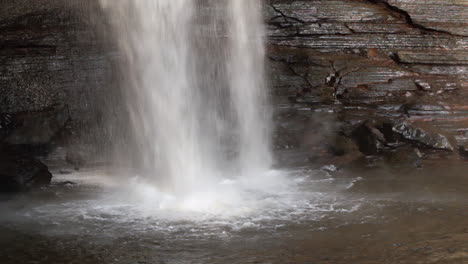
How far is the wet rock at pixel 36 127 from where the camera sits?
28.8 feet

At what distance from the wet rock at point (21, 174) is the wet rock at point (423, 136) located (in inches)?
254

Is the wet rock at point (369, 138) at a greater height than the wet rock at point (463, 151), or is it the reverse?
the wet rock at point (369, 138)

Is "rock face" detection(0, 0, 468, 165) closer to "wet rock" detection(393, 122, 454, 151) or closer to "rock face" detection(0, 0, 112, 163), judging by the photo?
"rock face" detection(0, 0, 112, 163)

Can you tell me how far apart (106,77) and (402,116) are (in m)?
5.95

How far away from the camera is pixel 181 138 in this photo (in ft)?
28.9

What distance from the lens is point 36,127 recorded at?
8883 millimetres

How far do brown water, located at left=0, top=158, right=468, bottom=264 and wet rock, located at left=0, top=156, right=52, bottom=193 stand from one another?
1.26ft

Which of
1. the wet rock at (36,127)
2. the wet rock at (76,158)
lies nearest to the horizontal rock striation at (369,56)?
the wet rock at (76,158)

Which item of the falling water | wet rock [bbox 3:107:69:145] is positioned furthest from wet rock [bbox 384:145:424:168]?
wet rock [bbox 3:107:69:145]

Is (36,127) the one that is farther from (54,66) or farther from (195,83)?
(195,83)

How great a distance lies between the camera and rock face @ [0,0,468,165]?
9172 mm

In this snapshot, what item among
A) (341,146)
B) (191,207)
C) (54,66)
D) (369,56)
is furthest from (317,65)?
(54,66)

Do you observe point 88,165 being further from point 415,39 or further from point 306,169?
point 415,39

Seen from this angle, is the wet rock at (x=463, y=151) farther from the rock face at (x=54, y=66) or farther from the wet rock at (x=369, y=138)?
the rock face at (x=54, y=66)
